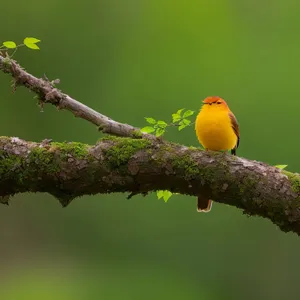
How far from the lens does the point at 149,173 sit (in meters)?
3.19

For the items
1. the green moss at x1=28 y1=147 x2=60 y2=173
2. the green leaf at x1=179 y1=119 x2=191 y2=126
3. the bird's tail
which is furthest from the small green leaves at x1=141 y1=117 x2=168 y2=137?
the green moss at x1=28 y1=147 x2=60 y2=173

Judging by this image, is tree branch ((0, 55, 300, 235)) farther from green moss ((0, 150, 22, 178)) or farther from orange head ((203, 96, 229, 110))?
orange head ((203, 96, 229, 110))

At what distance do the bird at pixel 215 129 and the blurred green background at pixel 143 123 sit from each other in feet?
25.1

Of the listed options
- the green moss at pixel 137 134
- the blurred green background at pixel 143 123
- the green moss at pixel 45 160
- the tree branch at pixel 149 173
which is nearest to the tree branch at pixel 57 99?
the green moss at pixel 137 134

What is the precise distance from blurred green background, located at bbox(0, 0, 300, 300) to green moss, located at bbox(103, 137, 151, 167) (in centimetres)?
811

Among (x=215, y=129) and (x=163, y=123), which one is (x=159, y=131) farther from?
(x=215, y=129)

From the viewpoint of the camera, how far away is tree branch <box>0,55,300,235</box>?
10.4ft

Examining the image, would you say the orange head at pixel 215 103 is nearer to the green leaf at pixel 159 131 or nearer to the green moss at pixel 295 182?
the green leaf at pixel 159 131

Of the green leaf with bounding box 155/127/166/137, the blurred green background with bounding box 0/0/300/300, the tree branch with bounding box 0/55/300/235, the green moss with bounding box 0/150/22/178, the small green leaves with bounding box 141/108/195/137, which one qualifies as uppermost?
the blurred green background with bounding box 0/0/300/300

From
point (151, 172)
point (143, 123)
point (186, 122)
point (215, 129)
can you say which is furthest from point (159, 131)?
point (143, 123)

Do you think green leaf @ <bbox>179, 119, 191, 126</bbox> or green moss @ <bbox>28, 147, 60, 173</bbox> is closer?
green moss @ <bbox>28, 147, 60, 173</bbox>

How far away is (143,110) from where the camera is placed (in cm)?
1285

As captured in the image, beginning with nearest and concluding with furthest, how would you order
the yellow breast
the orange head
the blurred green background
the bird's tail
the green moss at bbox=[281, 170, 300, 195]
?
the green moss at bbox=[281, 170, 300, 195], the bird's tail, the yellow breast, the orange head, the blurred green background

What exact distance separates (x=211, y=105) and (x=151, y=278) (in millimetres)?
12092
